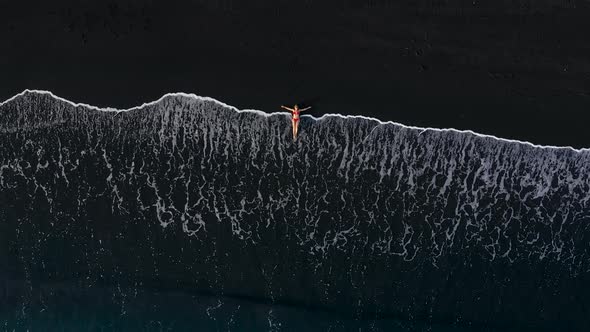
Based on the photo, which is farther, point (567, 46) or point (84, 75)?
point (84, 75)

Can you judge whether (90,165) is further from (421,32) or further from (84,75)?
(421,32)

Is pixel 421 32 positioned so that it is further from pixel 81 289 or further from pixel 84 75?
pixel 81 289

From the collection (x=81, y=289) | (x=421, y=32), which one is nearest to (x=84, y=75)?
(x=81, y=289)

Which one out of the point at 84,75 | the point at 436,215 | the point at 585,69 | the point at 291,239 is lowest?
the point at 291,239

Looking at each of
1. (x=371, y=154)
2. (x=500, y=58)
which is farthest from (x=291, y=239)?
(x=500, y=58)

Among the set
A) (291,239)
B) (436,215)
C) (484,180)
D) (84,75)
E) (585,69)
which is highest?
(585,69)

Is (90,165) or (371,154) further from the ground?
(371,154)
